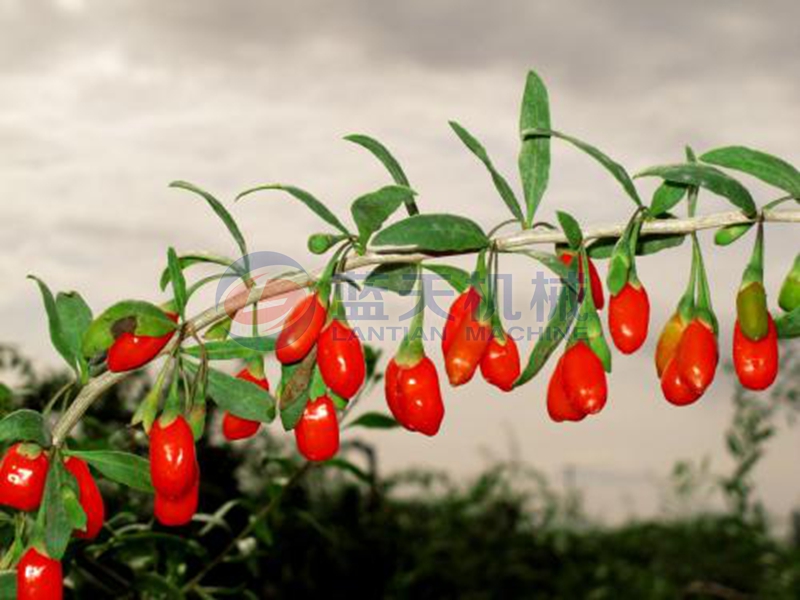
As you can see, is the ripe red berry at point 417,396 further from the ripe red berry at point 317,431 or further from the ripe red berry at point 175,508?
the ripe red berry at point 175,508

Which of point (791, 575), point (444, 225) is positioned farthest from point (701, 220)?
point (791, 575)

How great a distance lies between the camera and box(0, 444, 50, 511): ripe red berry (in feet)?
6.18

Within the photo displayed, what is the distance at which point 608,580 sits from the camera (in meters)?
5.61

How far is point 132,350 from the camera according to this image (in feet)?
5.82

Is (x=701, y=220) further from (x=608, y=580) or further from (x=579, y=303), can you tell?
(x=608, y=580)

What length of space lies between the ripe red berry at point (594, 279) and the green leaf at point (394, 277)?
0.75 ft

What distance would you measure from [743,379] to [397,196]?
0.62 m

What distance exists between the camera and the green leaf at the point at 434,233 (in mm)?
1600

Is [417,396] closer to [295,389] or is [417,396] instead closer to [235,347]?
[295,389]

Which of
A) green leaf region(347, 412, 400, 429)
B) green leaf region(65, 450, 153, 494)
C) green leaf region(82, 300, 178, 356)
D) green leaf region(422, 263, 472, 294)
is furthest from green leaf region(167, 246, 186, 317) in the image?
green leaf region(347, 412, 400, 429)

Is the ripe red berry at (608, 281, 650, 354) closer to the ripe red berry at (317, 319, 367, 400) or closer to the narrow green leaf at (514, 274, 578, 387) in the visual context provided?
the narrow green leaf at (514, 274, 578, 387)

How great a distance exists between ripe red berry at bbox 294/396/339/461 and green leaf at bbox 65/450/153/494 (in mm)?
259

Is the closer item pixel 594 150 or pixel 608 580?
pixel 594 150

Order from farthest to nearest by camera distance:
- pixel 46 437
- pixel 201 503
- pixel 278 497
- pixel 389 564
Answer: pixel 389 564
pixel 201 503
pixel 278 497
pixel 46 437
